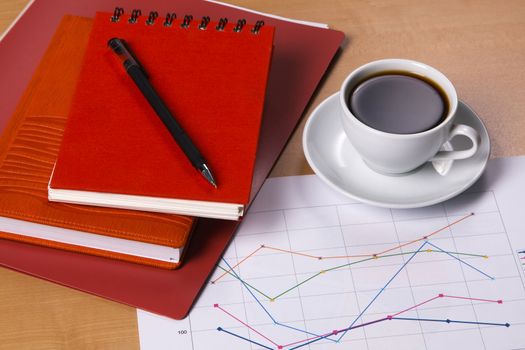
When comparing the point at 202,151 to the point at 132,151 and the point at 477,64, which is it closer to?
the point at 132,151

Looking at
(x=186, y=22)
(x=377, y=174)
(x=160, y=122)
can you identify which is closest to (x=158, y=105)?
(x=160, y=122)

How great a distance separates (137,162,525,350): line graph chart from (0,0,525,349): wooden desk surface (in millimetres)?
73

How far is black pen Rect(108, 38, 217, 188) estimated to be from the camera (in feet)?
2.21

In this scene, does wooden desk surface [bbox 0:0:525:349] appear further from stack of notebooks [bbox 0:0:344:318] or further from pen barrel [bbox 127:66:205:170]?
pen barrel [bbox 127:66:205:170]

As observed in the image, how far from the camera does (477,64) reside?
878mm

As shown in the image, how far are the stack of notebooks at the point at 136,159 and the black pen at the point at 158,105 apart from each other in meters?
0.01

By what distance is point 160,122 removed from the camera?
714mm

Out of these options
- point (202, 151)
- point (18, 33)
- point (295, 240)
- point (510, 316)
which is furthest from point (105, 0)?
point (510, 316)

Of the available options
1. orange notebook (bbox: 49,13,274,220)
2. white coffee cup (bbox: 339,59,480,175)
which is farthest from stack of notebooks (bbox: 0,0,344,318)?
white coffee cup (bbox: 339,59,480,175)

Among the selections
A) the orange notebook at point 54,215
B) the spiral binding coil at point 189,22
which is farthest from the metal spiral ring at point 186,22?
the orange notebook at point 54,215

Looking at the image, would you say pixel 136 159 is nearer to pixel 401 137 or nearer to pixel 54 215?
pixel 54 215

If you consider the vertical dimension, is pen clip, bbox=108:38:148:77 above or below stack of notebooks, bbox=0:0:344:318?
above

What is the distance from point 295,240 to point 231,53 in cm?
23

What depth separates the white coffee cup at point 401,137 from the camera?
2.21 ft
